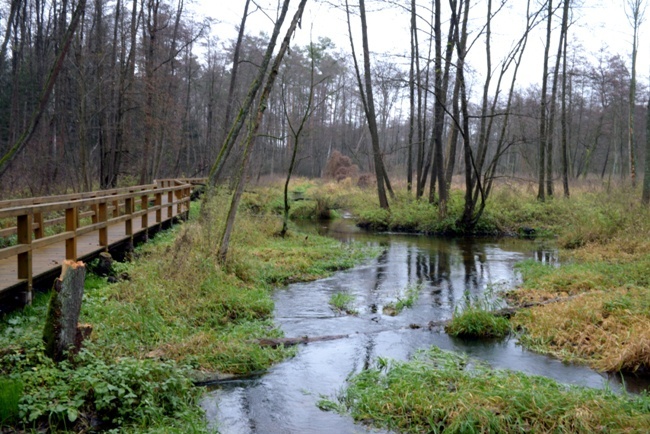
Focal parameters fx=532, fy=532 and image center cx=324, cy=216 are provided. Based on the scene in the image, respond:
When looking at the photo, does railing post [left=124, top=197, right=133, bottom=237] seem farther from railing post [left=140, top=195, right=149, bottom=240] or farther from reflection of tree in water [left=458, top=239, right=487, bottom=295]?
reflection of tree in water [left=458, top=239, right=487, bottom=295]

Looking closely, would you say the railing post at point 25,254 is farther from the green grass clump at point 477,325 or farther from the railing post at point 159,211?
the railing post at point 159,211

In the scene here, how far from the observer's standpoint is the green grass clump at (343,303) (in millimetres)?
10094

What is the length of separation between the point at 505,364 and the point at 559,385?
4.01 ft

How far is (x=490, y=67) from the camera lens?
23484mm

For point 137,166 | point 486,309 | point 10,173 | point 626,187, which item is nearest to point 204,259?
point 486,309

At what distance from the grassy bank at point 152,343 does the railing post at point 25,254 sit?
33cm

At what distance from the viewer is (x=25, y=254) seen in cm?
707

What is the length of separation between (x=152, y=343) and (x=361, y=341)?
10.4 feet

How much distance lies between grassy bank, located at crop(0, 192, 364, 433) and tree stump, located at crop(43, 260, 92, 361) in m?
0.15

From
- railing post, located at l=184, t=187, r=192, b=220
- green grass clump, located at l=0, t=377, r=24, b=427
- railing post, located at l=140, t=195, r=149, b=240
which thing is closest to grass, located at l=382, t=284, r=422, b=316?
railing post, located at l=140, t=195, r=149, b=240

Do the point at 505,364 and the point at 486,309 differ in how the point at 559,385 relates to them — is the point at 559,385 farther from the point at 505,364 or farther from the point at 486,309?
the point at 486,309

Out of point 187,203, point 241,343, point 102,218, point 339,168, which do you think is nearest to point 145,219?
point 102,218

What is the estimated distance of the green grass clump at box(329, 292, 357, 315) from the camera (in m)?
10.1

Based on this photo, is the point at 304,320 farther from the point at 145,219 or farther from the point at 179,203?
the point at 179,203
